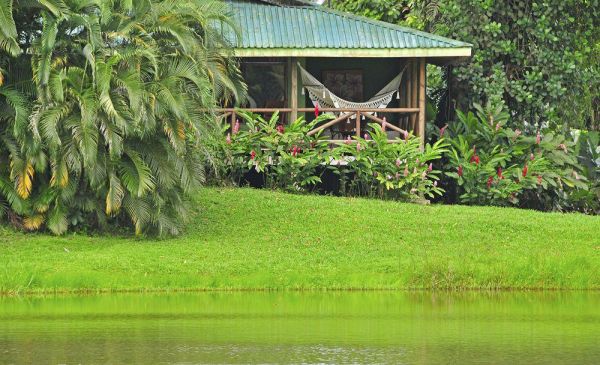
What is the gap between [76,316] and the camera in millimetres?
17047

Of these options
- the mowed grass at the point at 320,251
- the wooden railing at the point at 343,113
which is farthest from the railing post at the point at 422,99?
the mowed grass at the point at 320,251

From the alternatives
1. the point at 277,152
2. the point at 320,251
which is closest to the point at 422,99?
the point at 277,152

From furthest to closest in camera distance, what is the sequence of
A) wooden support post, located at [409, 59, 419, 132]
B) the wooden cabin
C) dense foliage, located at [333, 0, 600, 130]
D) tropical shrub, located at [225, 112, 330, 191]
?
dense foliage, located at [333, 0, 600, 130] → wooden support post, located at [409, 59, 419, 132] → the wooden cabin → tropical shrub, located at [225, 112, 330, 191]

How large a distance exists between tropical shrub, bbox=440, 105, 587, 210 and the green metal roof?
2.13m

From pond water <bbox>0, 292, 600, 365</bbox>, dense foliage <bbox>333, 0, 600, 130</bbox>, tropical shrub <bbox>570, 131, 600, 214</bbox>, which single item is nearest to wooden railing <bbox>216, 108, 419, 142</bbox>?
dense foliage <bbox>333, 0, 600, 130</bbox>

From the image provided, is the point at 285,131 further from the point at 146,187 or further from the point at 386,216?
the point at 146,187

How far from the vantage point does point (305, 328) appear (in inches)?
629

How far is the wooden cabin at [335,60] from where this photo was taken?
27.5 m

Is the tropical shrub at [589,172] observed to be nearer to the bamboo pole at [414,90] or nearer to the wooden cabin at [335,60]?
the wooden cabin at [335,60]

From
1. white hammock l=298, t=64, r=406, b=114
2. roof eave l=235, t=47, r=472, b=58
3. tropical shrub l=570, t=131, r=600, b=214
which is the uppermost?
roof eave l=235, t=47, r=472, b=58

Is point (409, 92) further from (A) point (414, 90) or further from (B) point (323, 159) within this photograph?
(B) point (323, 159)

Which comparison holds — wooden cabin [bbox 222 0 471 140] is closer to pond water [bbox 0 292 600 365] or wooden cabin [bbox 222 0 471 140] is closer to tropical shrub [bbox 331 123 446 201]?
tropical shrub [bbox 331 123 446 201]

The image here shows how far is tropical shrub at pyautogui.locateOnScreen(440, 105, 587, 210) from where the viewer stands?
28016mm

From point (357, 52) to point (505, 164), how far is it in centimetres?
414
